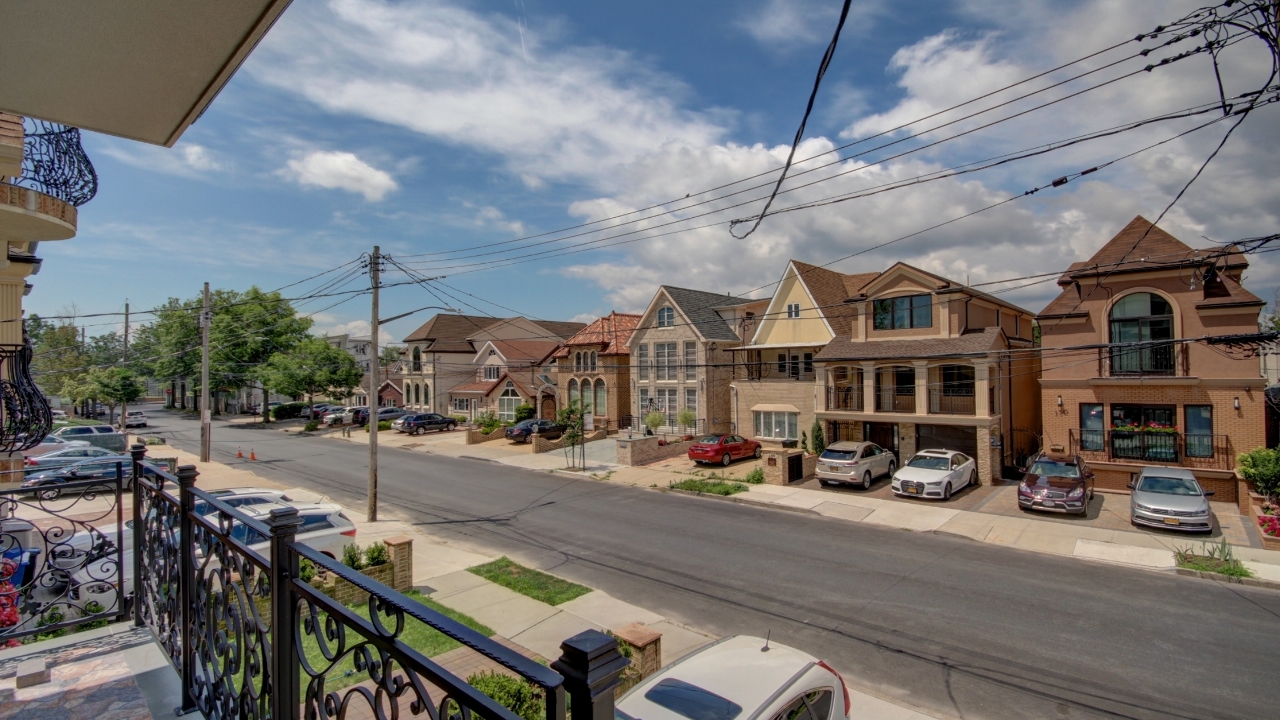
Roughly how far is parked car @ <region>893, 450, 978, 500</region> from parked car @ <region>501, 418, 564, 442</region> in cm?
2012

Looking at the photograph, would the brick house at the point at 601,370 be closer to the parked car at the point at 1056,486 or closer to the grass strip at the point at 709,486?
the grass strip at the point at 709,486

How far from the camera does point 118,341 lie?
9631 cm

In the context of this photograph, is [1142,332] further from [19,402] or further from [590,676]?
[19,402]

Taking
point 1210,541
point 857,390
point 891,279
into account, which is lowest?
point 1210,541

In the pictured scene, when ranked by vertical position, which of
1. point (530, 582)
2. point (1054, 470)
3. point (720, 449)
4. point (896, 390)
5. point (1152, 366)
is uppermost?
point (1152, 366)

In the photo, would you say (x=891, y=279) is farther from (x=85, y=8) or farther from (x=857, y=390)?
(x=85, y=8)

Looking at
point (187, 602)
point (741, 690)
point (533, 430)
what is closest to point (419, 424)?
point (533, 430)

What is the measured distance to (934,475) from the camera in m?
20.6

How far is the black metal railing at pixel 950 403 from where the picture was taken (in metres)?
23.7

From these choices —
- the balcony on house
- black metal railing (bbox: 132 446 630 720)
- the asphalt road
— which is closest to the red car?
the balcony on house

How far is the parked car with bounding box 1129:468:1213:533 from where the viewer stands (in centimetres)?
1575

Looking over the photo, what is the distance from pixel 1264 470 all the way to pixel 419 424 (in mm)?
41012

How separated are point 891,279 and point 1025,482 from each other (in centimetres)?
966

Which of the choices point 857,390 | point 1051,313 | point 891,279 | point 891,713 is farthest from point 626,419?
point 891,713
